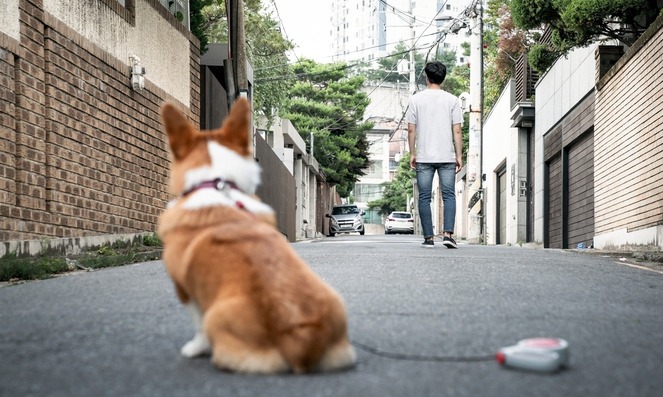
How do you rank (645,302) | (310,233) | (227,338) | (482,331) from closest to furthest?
(227,338), (482,331), (645,302), (310,233)

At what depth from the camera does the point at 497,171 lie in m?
31.0

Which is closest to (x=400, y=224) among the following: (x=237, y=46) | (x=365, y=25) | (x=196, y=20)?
(x=196, y=20)

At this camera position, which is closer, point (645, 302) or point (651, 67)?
point (645, 302)

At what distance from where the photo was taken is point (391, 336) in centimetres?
397

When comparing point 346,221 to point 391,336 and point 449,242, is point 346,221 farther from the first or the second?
point 391,336

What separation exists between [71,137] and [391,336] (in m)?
7.58

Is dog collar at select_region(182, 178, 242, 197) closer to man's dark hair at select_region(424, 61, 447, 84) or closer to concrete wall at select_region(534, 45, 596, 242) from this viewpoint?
man's dark hair at select_region(424, 61, 447, 84)

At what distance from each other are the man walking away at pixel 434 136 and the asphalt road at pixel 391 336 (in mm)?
3731

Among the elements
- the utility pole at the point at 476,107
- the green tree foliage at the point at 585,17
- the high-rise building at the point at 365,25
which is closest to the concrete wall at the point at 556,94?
the green tree foliage at the point at 585,17

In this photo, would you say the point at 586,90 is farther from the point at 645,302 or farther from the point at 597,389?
the point at 597,389

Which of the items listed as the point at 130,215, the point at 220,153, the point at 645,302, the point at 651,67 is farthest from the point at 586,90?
the point at 220,153

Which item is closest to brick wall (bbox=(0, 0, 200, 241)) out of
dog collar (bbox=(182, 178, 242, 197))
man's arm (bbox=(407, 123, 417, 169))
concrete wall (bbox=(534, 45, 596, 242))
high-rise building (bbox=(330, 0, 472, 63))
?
man's arm (bbox=(407, 123, 417, 169))

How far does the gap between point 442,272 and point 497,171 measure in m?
24.4

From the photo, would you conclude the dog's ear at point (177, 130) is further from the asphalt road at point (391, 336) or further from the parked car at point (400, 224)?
the parked car at point (400, 224)
